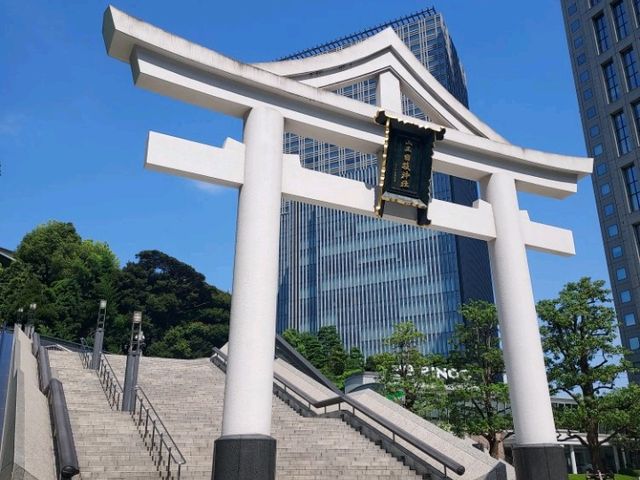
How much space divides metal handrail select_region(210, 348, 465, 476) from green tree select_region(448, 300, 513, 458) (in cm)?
903

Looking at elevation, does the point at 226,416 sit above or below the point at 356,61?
below

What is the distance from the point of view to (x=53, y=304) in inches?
1511

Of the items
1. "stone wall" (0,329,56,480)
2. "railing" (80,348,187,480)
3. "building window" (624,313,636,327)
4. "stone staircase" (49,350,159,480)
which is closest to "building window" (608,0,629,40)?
"building window" (624,313,636,327)

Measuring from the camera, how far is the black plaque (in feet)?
31.8

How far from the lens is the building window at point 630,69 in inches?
2063

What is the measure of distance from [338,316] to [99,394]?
7201cm

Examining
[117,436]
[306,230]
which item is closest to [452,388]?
[117,436]

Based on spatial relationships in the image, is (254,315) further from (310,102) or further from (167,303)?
(167,303)

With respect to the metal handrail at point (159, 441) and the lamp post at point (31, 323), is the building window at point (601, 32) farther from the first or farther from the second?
the metal handrail at point (159, 441)

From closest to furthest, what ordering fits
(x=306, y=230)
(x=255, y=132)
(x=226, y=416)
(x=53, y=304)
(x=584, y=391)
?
(x=226, y=416) < (x=255, y=132) < (x=584, y=391) < (x=53, y=304) < (x=306, y=230)

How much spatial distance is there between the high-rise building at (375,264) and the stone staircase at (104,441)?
63486 millimetres

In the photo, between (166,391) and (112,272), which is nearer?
(166,391)

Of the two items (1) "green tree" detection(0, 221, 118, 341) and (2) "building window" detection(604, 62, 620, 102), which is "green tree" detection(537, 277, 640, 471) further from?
(2) "building window" detection(604, 62, 620, 102)

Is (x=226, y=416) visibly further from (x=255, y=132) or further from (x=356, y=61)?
(x=356, y=61)
